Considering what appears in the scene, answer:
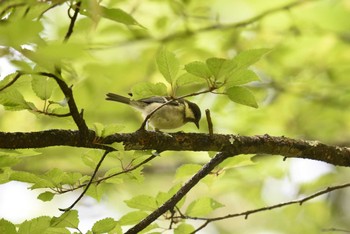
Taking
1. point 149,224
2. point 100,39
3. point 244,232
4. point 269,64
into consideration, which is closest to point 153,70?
point 100,39

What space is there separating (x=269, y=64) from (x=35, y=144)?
2.08 m

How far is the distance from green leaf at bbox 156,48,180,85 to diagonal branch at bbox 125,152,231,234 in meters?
0.41

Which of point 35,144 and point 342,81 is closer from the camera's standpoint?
point 35,144

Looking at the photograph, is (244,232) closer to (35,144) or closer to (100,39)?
(100,39)

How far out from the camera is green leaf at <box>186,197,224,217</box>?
163 centimetres

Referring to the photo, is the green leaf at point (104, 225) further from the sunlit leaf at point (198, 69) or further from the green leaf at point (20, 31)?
the green leaf at point (20, 31)

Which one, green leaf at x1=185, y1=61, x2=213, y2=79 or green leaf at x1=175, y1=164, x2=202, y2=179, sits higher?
green leaf at x1=185, y1=61, x2=213, y2=79

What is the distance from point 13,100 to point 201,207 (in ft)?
2.16

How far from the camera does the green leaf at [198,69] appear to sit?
1197 mm

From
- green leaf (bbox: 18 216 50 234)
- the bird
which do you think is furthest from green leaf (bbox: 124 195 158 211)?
the bird

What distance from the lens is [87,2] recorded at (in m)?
1.06

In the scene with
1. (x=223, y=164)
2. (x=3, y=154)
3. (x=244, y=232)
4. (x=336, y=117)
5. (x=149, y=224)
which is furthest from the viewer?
(x=244, y=232)

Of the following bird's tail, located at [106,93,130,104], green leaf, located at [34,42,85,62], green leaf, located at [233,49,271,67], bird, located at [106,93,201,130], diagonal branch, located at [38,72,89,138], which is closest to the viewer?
green leaf, located at [34,42,85,62]

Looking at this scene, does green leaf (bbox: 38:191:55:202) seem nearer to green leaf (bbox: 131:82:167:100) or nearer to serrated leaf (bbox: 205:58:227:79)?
green leaf (bbox: 131:82:167:100)
